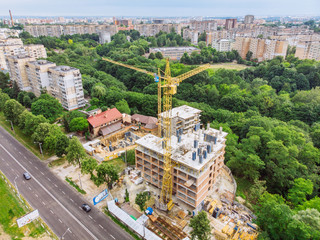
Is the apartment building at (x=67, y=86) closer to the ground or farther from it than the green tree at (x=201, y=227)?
farther from it

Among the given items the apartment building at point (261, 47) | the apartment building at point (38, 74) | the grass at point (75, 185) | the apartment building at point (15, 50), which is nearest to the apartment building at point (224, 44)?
the apartment building at point (261, 47)

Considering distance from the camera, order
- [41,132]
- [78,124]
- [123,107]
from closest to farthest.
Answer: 1. [41,132]
2. [78,124]
3. [123,107]

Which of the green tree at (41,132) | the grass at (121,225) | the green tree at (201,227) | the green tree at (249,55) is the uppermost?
the green tree at (249,55)

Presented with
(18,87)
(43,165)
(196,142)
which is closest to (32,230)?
(43,165)

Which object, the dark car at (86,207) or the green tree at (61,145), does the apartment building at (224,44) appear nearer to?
the green tree at (61,145)

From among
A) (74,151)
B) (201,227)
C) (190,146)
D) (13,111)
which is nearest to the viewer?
(201,227)

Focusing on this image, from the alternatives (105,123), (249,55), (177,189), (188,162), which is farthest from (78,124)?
(249,55)

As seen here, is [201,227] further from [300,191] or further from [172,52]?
[172,52]

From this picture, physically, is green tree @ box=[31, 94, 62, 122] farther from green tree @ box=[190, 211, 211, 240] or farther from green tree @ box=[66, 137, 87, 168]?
green tree @ box=[190, 211, 211, 240]
